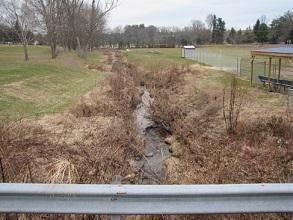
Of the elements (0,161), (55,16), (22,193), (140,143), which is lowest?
(140,143)

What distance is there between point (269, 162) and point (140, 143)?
454cm

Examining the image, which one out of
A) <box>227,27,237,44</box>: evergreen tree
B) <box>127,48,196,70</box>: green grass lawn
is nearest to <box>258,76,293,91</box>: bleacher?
<box>127,48,196,70</box>: green grass lawn

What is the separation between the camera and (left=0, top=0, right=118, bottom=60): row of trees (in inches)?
1507

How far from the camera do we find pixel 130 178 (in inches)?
311

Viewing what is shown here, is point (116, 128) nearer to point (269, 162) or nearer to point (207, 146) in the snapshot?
point (207, 146)

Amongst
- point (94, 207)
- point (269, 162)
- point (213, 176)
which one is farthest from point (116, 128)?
point (94, 207)

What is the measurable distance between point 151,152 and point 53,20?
124 ft

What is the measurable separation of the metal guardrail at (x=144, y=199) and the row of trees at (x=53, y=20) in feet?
119

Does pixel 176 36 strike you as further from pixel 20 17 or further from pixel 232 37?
pixel 20 17

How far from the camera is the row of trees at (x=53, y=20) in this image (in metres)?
38.3

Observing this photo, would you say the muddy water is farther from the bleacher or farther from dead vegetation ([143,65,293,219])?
the bleacher

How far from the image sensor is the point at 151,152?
1181cm

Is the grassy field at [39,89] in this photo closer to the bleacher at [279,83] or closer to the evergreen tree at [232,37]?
the bleacher at [279,83]

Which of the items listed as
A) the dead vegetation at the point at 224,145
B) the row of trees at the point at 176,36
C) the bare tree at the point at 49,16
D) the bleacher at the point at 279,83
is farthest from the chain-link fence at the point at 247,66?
the row of trees at the point at 176,36
